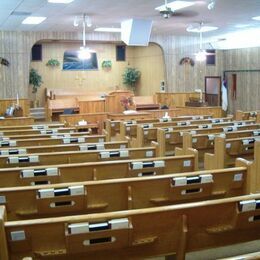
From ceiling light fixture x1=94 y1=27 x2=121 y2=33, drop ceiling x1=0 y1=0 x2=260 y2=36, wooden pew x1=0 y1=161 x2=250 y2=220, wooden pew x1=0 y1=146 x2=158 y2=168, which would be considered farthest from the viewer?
ceiling light fixture x1=94 y1=27 x2=121 y2=33

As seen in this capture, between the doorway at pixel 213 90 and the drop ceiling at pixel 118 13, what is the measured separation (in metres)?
2.92

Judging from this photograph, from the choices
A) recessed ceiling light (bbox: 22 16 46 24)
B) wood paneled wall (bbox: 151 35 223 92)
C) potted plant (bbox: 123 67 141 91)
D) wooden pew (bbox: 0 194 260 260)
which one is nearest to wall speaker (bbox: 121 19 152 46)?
recessed ceiling light (bbox: 22 16 46 24)

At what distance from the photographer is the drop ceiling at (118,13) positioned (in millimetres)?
8008

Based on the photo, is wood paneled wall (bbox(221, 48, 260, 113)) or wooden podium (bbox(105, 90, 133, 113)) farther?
wood paneled wall (bbox(221, 48, 260, 113))

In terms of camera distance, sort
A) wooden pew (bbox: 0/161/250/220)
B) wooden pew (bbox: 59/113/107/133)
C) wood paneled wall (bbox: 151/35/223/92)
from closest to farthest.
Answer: wooden pew (bbox: 0/161/250/220) < wooden pew (bbox: 59/113/107/133) < wood paneled wall (bbox: 151/35/223/92)

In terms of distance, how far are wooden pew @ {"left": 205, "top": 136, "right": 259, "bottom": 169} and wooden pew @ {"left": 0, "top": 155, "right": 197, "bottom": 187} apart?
3.71 ft

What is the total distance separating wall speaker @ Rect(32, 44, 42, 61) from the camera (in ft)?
49.6

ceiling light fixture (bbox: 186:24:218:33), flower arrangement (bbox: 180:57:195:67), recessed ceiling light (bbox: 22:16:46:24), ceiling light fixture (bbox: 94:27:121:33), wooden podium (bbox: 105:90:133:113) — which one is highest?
ceiling light fixture (bbox: 94:27:121:33)

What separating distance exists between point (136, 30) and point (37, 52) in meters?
6.07

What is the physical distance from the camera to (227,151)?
4.93m

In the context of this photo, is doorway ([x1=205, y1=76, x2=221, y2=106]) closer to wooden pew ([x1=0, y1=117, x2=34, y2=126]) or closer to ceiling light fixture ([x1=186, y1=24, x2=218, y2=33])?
ceiling light fixture ([x1=186, y1=24, x2=218, y2=33])

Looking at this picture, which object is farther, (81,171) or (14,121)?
(14,121)

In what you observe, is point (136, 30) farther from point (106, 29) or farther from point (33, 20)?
point (33, 20)

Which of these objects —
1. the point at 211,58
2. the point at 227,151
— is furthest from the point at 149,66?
the point at 227,151
